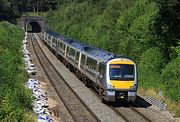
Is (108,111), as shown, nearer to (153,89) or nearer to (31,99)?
(31,99)

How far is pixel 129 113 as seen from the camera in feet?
78.6

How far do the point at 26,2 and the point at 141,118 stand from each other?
570 feet

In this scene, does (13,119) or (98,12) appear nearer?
(13,119)

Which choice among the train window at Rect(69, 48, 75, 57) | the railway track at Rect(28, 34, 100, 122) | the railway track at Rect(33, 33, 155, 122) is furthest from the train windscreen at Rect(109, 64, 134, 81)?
the train window at Rect(69, 48, 75, 57)

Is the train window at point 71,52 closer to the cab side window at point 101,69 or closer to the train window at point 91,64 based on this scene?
the train window at point 91,64

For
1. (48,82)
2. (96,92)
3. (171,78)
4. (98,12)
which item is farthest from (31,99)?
(98,12)

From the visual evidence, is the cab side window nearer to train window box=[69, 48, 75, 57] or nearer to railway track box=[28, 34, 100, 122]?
railway track box=[28, 34, 100, 122]

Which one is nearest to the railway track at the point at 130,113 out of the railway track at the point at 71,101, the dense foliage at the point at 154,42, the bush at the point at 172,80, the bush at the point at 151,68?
the railway track at the point at 71,101

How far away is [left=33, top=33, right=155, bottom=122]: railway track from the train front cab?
55 cm

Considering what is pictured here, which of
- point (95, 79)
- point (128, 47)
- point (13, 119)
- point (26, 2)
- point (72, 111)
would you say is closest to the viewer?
point (13, 119)

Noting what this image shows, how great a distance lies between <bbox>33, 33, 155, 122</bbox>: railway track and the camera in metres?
22.4

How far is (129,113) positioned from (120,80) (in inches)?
94.6

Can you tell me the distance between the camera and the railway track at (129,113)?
2236 centimetres

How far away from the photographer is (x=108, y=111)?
80.2ft
